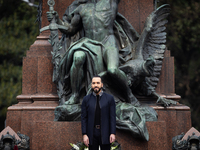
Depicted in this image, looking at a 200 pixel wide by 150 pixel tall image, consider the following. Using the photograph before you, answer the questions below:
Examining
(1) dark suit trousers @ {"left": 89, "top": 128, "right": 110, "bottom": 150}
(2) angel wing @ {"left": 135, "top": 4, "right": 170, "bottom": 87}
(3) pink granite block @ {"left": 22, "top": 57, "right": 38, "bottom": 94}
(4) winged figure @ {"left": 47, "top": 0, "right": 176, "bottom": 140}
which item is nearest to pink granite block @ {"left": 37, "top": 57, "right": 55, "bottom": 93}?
(3) pink granite block @ {"left": 22, "top": 57, "right": 38, "bottom": 94}

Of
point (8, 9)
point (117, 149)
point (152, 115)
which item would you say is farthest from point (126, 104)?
point (8, 9)

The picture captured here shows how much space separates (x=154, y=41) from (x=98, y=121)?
3.82 m

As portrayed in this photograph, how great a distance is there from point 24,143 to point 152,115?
101 inches

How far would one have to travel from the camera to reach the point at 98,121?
5.91 m

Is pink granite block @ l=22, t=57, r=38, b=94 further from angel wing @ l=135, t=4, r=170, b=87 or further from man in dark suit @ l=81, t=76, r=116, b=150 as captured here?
man in dark suit @ l=81, t=76, r=116, b=150

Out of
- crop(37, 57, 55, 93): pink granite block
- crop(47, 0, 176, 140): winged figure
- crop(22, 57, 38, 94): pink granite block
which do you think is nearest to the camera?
crop(47, 0, 176, 140): winged figure

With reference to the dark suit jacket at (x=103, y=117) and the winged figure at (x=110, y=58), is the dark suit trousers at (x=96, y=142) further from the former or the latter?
the winged figure at (x=110, y=58)

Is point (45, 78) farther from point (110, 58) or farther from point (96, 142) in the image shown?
point (96, 142)

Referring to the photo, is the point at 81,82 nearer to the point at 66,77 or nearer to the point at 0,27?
the point at 66,77

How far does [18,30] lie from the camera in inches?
693

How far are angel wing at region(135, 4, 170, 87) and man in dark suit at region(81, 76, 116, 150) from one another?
9.64 ft

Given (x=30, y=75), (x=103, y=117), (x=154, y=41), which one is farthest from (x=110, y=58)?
(x=103, y=117)

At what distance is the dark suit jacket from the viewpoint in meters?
5.86

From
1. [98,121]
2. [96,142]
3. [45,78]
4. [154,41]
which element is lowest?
[96,142]
